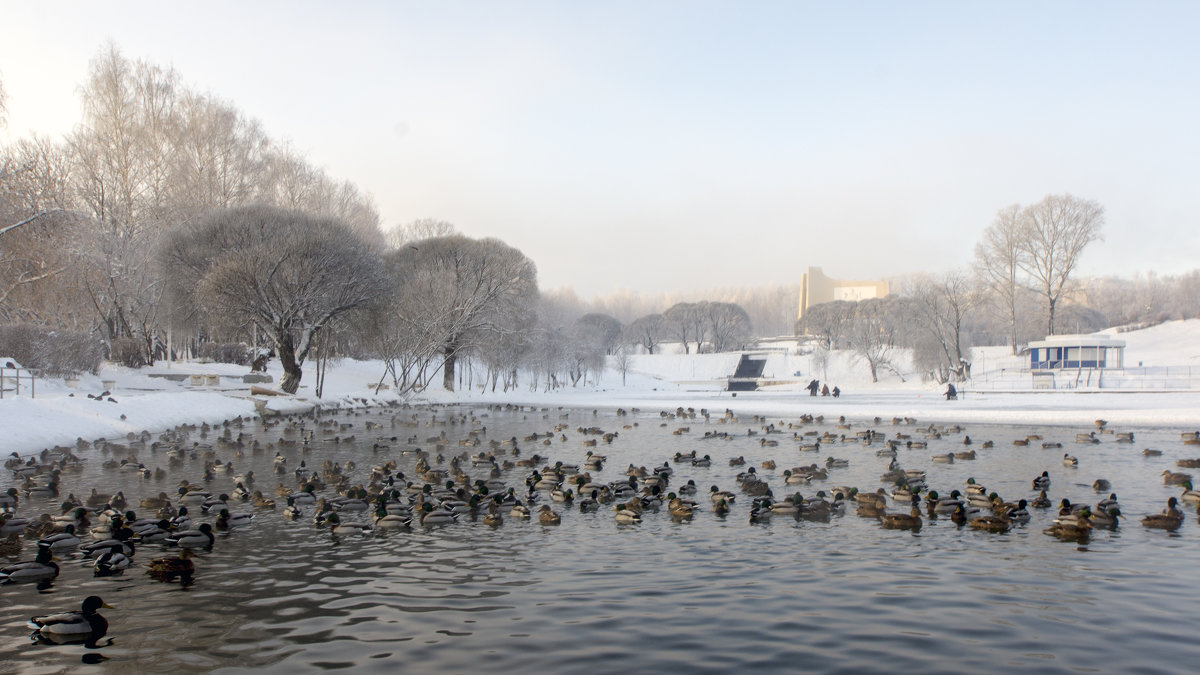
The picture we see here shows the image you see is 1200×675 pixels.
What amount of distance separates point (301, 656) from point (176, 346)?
69.3 meters

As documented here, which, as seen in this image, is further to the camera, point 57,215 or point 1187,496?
point 57,215

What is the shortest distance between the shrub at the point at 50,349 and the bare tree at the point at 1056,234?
81.7 meters

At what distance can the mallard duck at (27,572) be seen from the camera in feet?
30.9

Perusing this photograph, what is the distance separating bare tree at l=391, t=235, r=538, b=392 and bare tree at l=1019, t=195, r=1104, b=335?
52.4 meters

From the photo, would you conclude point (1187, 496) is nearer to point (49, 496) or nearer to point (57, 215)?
point (49, 496)

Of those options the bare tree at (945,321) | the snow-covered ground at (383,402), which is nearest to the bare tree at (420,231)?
the snow-covered ground at (383,402)

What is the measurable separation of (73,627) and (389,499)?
708 centimetres

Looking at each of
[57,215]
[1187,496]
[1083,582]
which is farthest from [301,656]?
[57,215]

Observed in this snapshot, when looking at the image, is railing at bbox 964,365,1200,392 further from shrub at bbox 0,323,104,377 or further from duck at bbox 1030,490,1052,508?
shrub at bbox 0,323,104,377

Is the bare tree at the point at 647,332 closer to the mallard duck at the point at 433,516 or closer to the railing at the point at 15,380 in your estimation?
the railing at the point at 15,380

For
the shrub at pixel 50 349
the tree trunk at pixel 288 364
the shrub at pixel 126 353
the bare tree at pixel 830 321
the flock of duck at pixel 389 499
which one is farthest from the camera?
the bare tree at pixel 830 321

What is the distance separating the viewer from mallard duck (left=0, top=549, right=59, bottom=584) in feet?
30.9

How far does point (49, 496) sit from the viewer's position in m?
15.4

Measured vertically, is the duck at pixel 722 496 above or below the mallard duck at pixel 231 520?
above
